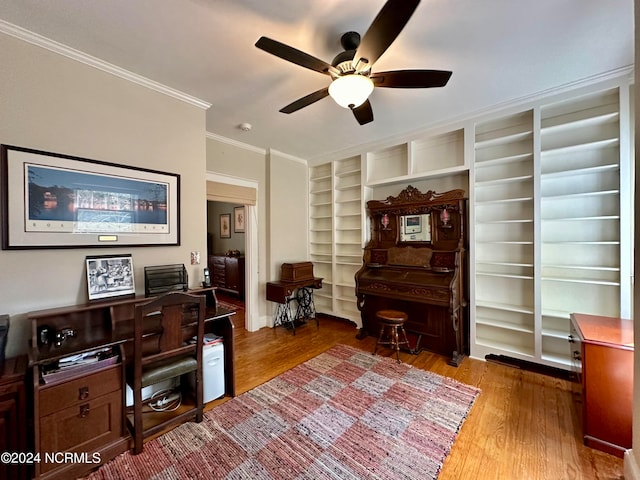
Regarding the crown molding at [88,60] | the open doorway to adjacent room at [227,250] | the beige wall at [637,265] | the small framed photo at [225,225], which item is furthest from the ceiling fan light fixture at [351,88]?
the small framed photo at [225,225]

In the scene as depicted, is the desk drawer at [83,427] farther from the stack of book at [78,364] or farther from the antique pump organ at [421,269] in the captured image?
the antique pump organ at [421,269]

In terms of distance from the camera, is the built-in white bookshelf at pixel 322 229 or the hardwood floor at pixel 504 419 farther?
the built-in white bookshelf at pixel 322 229

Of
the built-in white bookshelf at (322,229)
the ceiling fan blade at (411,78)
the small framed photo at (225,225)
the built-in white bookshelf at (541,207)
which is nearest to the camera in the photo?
the ceiling fan blade at (411,78)

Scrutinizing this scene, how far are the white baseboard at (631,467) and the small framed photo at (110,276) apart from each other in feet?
10.7

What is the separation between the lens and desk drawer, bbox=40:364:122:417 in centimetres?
146

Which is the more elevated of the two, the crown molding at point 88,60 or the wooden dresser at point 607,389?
the crown molding at point 88,60

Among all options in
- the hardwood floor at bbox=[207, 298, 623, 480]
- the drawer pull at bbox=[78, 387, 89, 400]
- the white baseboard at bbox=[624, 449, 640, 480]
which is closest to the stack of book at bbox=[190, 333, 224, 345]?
the hardwood floor at bbox=[207, 298, 623, 480]

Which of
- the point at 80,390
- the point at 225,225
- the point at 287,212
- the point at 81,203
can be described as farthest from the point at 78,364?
the point at 225,225

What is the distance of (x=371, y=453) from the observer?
5.66ft

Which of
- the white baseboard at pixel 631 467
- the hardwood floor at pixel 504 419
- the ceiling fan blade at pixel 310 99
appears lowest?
the hardwood floor at pixel 504 419

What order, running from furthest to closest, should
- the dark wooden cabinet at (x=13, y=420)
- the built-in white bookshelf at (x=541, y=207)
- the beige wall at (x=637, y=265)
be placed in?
the built-in white bookshelf at (x=541, y=207), the dark wooden cabinet at (x=13, y=420), the beige wall at (x=637, y=265)

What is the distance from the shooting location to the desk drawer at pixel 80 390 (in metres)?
1.46

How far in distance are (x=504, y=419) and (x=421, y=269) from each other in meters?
1.68

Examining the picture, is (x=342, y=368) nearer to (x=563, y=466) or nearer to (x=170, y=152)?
(x=563, y=466)
